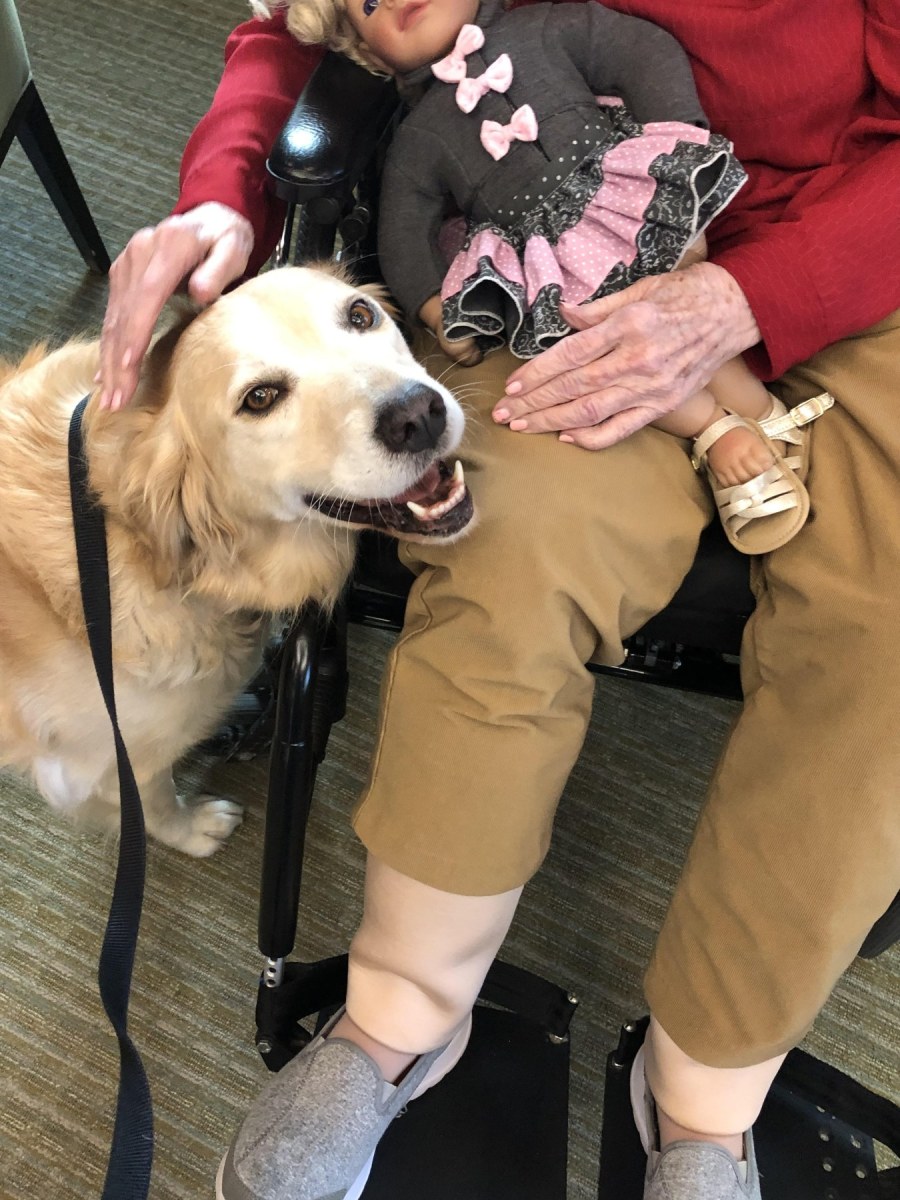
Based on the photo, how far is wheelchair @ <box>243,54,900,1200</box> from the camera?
865 millimetres

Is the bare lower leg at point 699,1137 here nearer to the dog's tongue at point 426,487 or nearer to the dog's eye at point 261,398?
the dog's tongue at point 426,487

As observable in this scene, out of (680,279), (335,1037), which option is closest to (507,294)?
(680,279)

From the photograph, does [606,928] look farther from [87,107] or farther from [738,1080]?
[87,107]

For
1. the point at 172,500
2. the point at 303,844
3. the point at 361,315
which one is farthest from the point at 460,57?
the point at 303,844

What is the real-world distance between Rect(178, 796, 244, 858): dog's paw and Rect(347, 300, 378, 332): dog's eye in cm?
77

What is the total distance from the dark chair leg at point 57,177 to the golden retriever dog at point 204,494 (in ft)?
2.90

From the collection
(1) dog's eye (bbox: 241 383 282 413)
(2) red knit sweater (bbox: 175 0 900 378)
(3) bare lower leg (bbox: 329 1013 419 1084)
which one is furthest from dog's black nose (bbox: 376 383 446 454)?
(3) bare lower leg (bbox: 329 1013 419 1084)

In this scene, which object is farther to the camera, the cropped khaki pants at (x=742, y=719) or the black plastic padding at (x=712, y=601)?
the black plastic padding at (x=712, y=601)

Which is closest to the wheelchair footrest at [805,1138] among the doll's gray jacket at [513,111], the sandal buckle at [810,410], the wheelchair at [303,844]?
the wheelchair at [303,844]

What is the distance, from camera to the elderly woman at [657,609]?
2.59 ft

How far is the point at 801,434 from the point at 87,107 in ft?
6.30

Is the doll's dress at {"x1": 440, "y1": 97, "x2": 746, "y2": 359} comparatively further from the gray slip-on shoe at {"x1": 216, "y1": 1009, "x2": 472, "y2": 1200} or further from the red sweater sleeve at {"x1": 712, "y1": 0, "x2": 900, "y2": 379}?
the gray slip-on shoe at {"x1": 216, "y1": 1009, "x2": 472, "y2": 1200}

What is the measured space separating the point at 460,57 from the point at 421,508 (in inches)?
19.3

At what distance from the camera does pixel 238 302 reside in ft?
2.72
